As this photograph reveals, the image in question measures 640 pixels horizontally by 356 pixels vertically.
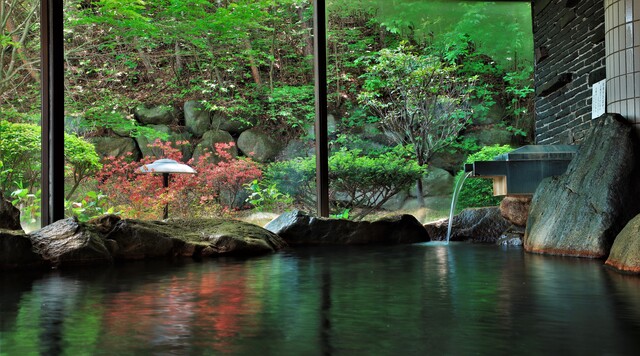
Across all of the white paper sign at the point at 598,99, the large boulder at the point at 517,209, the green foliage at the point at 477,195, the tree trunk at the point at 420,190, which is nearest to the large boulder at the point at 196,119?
the tree trunk at the point at 420,190

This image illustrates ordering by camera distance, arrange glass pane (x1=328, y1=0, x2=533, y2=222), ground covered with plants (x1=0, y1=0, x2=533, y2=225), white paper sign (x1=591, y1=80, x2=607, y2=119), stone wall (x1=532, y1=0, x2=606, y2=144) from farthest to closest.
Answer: glass pane (x1=328, y1=0, x2=533, y2=222) < ground covered with plants (x1=0, y1=0, x2=533, y2=225) < stone wall (x1=532, y1=0, x2=606, y2=144) < white paper sign (x1=591, y1=80, x2=607, y2=119)

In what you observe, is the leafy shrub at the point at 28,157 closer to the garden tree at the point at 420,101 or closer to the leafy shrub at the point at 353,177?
the leafy shrub at the point at 353,177

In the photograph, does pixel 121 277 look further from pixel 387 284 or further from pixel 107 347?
pixel 107 347

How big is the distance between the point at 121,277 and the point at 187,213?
232 inches

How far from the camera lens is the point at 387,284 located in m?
2.99

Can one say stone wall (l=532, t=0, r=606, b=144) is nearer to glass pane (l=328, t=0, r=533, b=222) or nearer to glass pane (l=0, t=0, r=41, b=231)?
glass pane (l=328, t=0, r=533, b=222)

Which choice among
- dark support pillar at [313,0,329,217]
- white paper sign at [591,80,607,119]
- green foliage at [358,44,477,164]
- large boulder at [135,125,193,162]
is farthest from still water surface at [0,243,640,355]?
large boulder at [135,125,193,162]

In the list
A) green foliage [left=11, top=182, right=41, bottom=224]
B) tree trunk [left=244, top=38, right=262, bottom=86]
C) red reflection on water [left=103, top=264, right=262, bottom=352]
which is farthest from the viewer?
tree trunk [left=244, top=38, right=262, bottom=86]

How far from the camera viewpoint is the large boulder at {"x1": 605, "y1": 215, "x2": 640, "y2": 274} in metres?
3.35

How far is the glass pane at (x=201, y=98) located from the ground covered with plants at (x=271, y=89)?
0.08ft

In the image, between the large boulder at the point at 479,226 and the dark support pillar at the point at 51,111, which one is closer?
the dark support pillar at the point at 51,111

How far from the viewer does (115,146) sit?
1037cm

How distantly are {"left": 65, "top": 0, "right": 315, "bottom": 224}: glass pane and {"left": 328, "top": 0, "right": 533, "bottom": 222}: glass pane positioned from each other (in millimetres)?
738

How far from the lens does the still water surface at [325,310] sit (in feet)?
5.37
